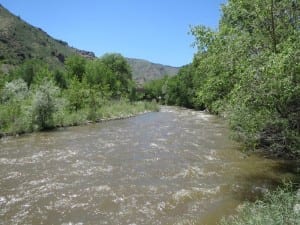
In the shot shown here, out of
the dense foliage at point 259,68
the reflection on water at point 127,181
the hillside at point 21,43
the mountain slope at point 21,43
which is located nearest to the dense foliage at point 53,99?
the reflection on water at point 127,181

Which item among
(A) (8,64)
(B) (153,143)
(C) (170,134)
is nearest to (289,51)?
(B) (153,143)

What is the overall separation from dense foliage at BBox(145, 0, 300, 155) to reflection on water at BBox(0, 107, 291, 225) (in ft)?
9.27

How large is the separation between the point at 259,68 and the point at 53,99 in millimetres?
28972

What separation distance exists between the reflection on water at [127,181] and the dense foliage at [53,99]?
7.17m

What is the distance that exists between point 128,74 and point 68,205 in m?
77.9

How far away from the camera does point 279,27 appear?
51.6 feet

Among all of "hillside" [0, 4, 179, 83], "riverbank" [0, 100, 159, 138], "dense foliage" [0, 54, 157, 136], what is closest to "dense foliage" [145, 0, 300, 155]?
"riverbank" [0, 100, 159, 138]

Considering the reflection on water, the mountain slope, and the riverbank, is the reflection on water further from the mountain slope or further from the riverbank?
the mountain slope

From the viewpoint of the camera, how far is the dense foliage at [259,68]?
1275 cm

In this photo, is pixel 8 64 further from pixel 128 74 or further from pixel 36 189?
pixel 36 189

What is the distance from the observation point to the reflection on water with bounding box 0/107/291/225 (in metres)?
13.1

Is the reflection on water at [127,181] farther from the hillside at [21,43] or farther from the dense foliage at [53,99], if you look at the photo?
the hillside at [21,43]

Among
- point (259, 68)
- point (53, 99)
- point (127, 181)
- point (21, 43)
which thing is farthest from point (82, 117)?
point (21, 43)

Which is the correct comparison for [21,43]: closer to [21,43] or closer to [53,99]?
[21,43]
